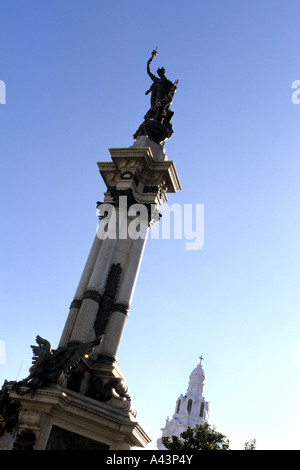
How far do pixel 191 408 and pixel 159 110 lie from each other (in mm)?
91592

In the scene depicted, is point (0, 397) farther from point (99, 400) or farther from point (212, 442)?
point (212, 442)

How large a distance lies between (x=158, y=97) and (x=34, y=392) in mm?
14212

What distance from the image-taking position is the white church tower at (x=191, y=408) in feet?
319

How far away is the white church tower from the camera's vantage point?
97.3 metres

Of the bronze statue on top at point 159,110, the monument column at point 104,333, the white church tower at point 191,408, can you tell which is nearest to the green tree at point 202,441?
the monument column at point 104,333

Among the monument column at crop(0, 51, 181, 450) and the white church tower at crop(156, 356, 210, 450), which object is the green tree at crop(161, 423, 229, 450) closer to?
the monument column at crop(0, 51, 181, 450)

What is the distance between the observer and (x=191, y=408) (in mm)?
101312

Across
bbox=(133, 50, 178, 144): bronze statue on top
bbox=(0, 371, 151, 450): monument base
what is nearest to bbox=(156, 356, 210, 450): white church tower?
bbox=(133, 50, 178, 144): bronze statue on top

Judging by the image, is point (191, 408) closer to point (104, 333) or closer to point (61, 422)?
point (104, 333)

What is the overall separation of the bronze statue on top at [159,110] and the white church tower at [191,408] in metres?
85.3

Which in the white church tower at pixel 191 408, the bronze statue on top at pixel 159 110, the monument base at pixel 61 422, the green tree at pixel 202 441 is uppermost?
the white church tower at pixel 191 408

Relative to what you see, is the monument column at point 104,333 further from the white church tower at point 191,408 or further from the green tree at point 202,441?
the white church tower at point 191,408

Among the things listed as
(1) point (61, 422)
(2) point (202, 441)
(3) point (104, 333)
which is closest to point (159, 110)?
(3) point (104, 333)

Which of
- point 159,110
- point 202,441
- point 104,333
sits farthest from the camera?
point 202,441
